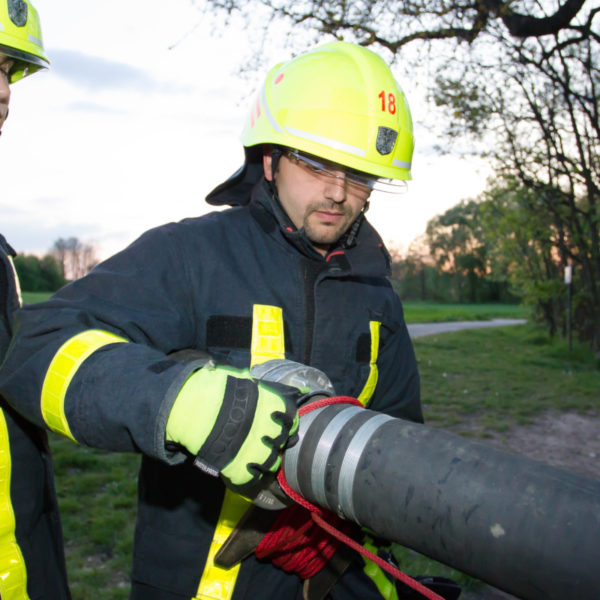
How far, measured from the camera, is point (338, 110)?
2.05 metres

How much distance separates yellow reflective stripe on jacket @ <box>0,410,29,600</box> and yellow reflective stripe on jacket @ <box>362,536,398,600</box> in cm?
117

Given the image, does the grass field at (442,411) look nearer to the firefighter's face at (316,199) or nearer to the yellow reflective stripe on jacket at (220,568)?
the yellow reflective stripe on jacket at (220,568)

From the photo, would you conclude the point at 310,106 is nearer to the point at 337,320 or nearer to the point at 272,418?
the point at 337,320

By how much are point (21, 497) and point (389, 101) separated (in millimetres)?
1810

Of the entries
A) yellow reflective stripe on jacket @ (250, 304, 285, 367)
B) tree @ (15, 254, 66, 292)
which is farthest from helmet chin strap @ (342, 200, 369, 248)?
A: tree @ (15, 254, 66, 292)

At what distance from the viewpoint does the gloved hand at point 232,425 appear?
3.93 ft

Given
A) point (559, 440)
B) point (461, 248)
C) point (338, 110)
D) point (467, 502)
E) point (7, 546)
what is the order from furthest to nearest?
1. point (461, 248)
2. point (559, 440)
3. point (338, 110)
4. point (7, 546)
5. point (467, 502)

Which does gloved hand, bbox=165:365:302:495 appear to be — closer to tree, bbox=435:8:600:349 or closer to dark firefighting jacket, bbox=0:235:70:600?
dark firefighting jacket, bbox=0:235:70:600

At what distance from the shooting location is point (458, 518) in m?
1.03

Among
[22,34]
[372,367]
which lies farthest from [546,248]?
[22,34]

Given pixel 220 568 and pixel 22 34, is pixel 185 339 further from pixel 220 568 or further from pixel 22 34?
pixel 22 34

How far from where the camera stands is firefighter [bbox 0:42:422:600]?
1249 mm

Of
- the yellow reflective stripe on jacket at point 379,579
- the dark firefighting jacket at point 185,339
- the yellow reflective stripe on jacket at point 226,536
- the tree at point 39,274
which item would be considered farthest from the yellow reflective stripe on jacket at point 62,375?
the tree at point 39,274

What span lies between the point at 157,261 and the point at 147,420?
672 mm
